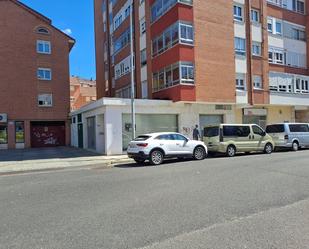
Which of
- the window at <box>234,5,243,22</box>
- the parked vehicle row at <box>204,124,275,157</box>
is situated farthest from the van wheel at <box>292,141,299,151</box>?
the window at <box>234,5,243,22</box>

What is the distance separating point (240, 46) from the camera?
27.8 meters

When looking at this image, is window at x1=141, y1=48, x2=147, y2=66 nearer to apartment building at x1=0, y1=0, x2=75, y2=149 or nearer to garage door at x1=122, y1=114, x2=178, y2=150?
garage door at x1=122, y1=114, x2=178, y2=150

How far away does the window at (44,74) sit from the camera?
3669 cm

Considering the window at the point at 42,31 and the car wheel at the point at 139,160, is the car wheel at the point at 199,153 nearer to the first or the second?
the car wheel at the point at 139,160

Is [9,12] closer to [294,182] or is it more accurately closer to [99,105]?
[99,105]

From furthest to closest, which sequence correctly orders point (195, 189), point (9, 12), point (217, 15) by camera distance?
1. point (9, 12)
2. point (217, 15)
3. point (195, 189)

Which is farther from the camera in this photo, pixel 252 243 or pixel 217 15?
pixel 217 15

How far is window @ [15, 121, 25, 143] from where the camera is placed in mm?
34688

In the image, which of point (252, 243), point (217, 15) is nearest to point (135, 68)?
point (217, 15)

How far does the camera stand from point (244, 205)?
7293mm

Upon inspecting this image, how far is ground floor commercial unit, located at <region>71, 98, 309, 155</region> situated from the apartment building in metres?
7.06

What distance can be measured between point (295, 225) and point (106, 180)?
6.88 meters

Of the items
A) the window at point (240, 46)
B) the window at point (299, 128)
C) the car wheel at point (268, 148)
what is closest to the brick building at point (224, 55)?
the window at point (240, 46)

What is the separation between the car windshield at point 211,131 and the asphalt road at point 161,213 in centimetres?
899
